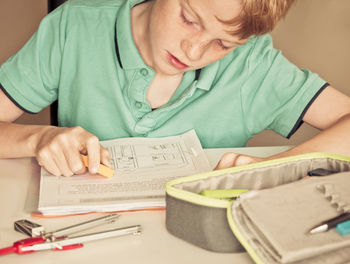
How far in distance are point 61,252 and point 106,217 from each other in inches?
3.7

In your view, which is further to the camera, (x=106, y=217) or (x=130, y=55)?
(x=130, y=55)

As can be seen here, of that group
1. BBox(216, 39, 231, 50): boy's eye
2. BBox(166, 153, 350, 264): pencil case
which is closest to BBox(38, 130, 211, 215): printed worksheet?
BBox(166, 153, 350, 264): pencil case

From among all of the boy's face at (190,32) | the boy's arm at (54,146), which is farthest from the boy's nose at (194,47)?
the boy's arm at (54,146)

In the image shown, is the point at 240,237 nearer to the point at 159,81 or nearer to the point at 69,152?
the point at 69,152

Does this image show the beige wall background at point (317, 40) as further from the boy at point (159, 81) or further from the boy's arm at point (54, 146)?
the boy's arm at point (54, 146)

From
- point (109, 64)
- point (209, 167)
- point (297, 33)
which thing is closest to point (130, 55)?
point (109, 64)

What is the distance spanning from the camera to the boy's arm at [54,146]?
0.73 metres

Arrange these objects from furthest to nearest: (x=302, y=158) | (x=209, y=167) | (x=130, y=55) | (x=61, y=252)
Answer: (x=130, y=55)
(x=209, y=167)
(x=302, y=158)
(x=61, y=252)

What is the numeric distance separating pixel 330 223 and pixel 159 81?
0.61 metres

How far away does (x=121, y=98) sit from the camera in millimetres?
990

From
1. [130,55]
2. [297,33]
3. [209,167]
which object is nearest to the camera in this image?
[209,167]

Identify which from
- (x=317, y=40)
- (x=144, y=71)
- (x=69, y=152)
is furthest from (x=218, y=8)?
(x=317, y=40)

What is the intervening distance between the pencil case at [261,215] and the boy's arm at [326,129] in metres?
0.12

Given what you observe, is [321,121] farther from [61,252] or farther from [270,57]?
[61,252]
